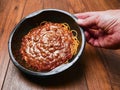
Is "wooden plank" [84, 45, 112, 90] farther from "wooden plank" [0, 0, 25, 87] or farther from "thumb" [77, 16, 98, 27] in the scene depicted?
"wooden plank" [0, 0, 25, 87]

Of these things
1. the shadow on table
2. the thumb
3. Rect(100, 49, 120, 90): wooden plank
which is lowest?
Rect(100, 49, 120, 90): wooden plank

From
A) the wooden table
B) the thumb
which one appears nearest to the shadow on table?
the wooden table

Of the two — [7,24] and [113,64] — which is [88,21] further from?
[7,24]

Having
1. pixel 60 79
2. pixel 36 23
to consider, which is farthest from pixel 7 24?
pixel 60 79

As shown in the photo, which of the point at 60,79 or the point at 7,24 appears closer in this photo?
the point at 60,79

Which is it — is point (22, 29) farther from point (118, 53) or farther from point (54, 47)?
point (118, 53)
